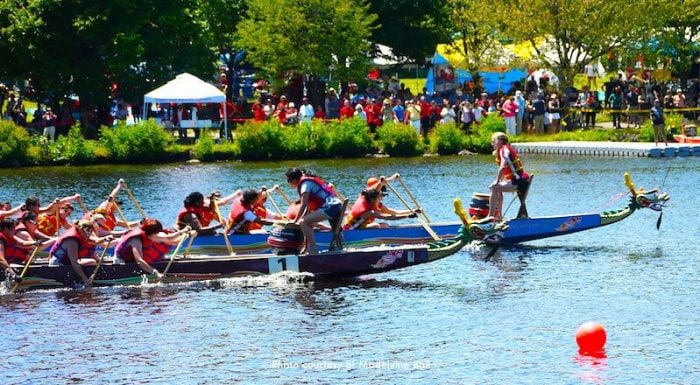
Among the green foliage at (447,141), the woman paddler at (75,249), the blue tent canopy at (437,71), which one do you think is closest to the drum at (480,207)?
the woman paddler at (75,249)

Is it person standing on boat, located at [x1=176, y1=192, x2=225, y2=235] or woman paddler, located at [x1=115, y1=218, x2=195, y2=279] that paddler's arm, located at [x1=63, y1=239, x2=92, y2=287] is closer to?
woman paddler, located at [x1=115, y1=218, x2=195, y2=279]

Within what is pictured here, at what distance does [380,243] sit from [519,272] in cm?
307

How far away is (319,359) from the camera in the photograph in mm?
21781

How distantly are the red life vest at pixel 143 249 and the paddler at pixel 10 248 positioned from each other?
168 cm

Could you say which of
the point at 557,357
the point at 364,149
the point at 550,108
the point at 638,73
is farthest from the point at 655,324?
the point at 638,73

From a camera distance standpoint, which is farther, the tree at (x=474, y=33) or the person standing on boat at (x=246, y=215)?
the tree at (x=474, y=33)

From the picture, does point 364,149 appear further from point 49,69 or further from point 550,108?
point 49,69

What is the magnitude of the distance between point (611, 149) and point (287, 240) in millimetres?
28836

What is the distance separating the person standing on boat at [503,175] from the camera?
30.3 meters

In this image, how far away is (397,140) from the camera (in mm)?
54781

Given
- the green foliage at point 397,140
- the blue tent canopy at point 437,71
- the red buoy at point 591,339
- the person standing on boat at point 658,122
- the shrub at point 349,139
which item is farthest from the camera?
the blue tent canopy at point 437,71

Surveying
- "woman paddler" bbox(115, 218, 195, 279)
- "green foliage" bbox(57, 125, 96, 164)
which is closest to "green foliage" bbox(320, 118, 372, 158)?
"green foliage" bbox(57, 125, 96, 164)

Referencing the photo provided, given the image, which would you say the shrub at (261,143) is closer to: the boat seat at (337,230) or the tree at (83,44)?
the tree at (83,44)

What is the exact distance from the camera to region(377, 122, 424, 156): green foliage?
5484cm
